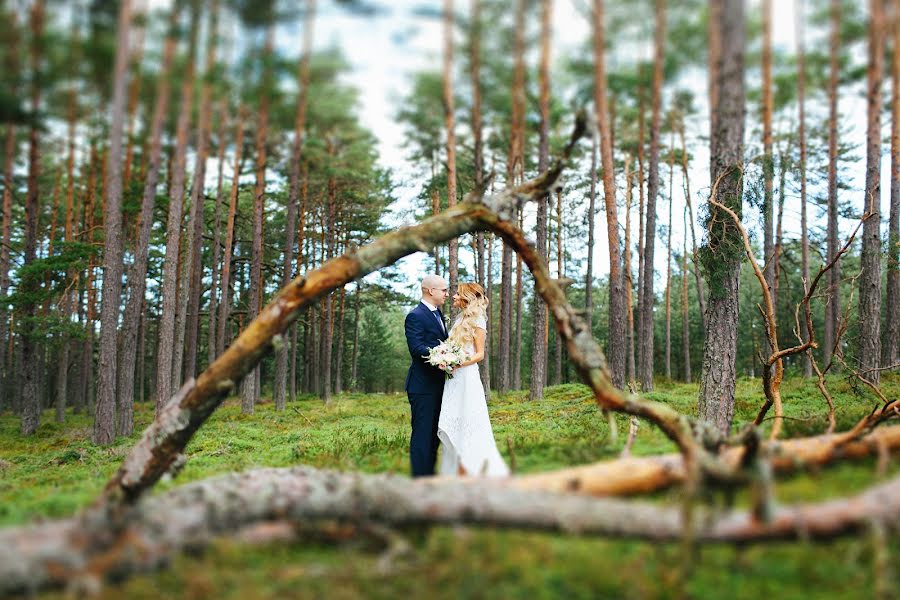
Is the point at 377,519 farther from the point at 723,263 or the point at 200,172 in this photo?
the point at 200,172

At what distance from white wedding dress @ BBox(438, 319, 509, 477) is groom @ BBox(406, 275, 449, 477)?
6.0 inches

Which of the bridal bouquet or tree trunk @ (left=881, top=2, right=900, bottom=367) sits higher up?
tree trunk @ (left=881, top=2, right=900, bottom=367)

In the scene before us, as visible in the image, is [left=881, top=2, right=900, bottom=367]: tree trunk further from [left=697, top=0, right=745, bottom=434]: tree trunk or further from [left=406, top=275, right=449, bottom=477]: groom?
[left=406, top=275, right=449, bottom=477]: groom

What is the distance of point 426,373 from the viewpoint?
7.22 meters

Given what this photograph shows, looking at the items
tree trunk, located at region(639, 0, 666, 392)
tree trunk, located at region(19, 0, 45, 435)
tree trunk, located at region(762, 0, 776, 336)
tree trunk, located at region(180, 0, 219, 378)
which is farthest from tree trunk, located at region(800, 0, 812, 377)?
tree trunk, located at region(19, 0, 45, 435)

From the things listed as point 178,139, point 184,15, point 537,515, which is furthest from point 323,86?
point 537,515

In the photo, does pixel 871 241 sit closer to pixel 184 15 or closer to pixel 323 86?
pixel 323 86

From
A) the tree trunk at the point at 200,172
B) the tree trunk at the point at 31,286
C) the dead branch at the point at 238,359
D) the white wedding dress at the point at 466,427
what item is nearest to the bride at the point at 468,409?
the white wedding dress at the point at 466,427

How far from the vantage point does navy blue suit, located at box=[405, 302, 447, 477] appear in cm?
698

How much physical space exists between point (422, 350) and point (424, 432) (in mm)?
987

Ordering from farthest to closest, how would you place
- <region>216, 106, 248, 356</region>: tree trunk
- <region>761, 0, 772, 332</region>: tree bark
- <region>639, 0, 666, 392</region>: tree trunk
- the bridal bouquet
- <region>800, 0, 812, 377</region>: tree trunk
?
1. <region>216, 106, 248, 356</region>: tree trunk
2. <region>639, 0, 666, 392</region>: tree trunk
3. <region>800, 0, 812, 377</region>: tree trunk
4. <region>761, 0, 772, 332</region>: tree bark
5. the bridal bouquet

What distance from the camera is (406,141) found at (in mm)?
26344

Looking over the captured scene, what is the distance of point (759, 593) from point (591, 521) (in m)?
0.93

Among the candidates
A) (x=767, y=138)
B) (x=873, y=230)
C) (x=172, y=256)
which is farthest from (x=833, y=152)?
(x=172, y=256)
